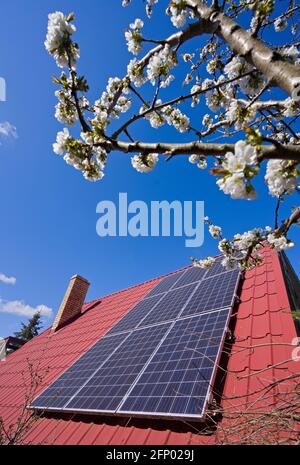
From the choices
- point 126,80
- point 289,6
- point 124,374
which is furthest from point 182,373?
point 289,6

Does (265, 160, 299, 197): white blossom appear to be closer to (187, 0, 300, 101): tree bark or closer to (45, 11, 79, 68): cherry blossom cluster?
(187, 0, 300, 101): tree bark

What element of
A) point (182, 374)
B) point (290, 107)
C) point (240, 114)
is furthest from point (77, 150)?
point (182, 374)

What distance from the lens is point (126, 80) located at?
3154 mm

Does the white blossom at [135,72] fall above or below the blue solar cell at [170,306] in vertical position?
above

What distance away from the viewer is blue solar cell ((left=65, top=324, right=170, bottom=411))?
349 cm

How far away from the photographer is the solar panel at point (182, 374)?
2.72 m

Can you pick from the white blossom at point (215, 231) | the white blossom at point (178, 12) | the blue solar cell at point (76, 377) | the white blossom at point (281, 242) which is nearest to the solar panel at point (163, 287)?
the blue solar cell at point (76, 377)

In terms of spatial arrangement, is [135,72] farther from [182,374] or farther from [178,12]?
[182,374]

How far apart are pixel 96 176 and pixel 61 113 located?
2.65ft

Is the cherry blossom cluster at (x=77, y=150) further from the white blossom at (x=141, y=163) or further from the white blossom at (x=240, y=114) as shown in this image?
the white blossom at (x=240, y=114)

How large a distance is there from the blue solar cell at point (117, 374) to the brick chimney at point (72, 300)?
24.2ft
